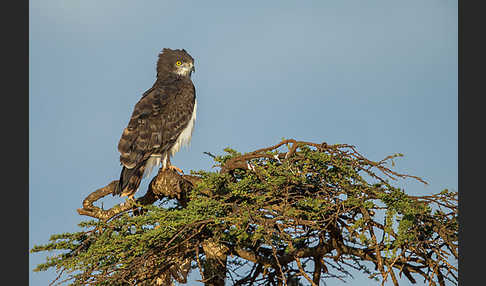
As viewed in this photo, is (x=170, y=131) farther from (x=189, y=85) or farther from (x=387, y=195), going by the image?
(x=387, y=195)

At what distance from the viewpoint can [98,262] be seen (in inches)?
291

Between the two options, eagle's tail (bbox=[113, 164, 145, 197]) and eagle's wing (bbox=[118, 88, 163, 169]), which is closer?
eagle's tail (bbox=[113, 164, 145, 197])

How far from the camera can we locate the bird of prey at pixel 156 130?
994cm

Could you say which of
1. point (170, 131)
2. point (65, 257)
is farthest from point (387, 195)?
point (170, 131)

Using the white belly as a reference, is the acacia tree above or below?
below

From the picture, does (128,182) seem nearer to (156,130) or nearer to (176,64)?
(156,130)

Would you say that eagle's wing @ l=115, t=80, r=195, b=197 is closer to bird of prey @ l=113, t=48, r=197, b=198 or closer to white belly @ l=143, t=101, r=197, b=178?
bird of prey @ l=113, t=48, r=197, b=198

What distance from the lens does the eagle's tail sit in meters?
9.73

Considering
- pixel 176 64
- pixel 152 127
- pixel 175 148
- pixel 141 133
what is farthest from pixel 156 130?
pixel 176 64

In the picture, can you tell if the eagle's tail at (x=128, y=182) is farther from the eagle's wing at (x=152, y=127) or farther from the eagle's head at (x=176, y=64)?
the eagle's head at (x=176, y=64)

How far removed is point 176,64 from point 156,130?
2.32 meters

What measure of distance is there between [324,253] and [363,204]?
1186mm

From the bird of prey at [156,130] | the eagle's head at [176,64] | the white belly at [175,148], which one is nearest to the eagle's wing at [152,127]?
the bird of prey at [156,130]

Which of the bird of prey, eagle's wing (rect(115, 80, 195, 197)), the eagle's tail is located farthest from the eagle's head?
the eagle's tail
